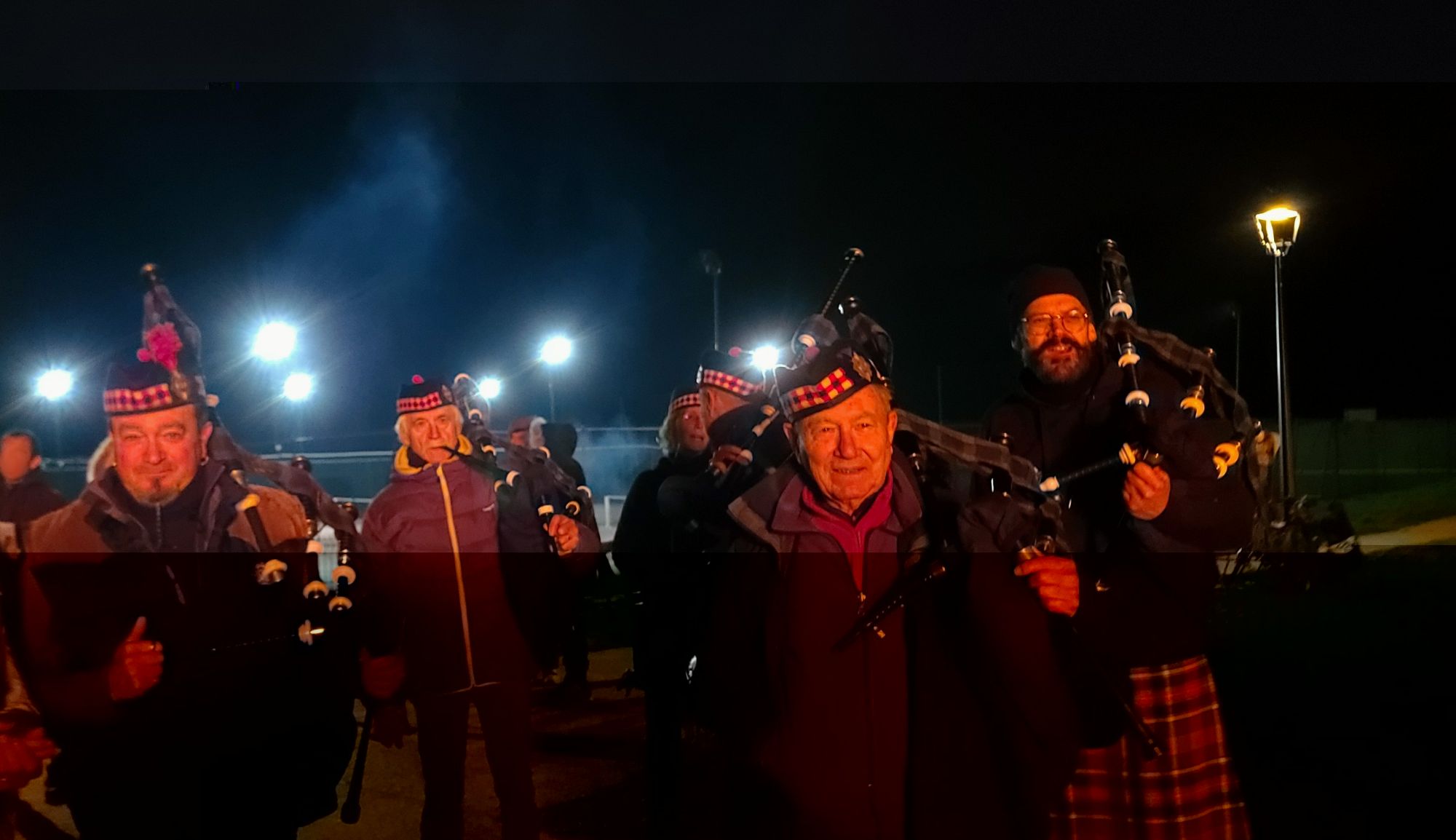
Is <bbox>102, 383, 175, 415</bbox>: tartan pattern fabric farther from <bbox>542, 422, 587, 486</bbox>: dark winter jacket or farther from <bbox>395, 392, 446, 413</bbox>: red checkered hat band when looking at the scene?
<bbox>542, 422, 587, 486</bbox>: dark winter jacket

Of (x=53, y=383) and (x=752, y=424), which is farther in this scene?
(x=53, y=383)

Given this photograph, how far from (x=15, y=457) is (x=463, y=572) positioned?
3.43 meters

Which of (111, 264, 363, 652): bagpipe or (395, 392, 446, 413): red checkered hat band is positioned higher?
(395, 392, 446, 413): red checkered hat band

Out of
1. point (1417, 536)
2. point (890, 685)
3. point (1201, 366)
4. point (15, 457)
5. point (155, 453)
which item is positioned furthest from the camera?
point (1417, 536)

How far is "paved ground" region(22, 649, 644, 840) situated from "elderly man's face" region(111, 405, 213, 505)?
6.71 feet

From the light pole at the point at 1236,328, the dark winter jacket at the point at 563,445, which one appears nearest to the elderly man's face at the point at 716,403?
the dark winter jacket at the point at 563,445

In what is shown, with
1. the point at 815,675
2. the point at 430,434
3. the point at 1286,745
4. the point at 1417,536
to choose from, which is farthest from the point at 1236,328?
the point at 815,675

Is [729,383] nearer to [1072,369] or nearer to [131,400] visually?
[1072,369]

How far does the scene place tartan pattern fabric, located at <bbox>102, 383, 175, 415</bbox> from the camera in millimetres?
2725

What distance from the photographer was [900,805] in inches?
90.0

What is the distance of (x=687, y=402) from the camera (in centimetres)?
429

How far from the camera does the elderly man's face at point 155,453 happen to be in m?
2.73

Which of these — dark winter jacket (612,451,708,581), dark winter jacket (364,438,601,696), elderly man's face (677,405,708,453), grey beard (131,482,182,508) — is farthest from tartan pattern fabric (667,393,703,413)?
grey beard (131,482,182,508)

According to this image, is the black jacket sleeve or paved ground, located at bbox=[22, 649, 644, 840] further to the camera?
paved ground, located at bbox=[22, 649, 644, 840]
